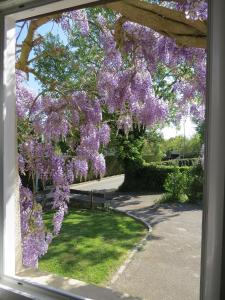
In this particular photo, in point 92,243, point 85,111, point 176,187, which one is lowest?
point 92,243

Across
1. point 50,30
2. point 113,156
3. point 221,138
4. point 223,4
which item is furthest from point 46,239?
point 223,4

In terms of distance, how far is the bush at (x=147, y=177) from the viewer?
280 cm

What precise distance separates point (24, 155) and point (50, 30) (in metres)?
1.06

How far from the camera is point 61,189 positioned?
2412 millimetres

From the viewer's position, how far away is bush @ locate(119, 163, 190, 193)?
2.80 m

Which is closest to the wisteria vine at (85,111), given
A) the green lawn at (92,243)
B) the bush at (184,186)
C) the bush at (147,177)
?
the bush at (147,177)

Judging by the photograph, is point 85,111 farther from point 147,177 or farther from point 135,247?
point 135,247

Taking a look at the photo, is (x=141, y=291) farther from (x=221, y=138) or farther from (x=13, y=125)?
(x=221, y=138)

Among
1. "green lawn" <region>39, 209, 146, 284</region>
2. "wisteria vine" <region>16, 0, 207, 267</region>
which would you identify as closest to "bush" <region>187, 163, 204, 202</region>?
"wisteria vine" <region>16, 0, 207, 267</region>

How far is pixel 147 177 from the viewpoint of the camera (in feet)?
9.63

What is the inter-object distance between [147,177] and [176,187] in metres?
0.31

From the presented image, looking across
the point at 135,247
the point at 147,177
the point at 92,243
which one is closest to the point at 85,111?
the point at 147,177

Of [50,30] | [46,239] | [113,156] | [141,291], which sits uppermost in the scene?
[50,30]

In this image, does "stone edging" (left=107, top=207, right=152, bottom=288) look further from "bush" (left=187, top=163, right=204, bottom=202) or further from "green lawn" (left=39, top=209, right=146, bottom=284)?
"bush" (left=187, top=163, right=204, bottom=202)
